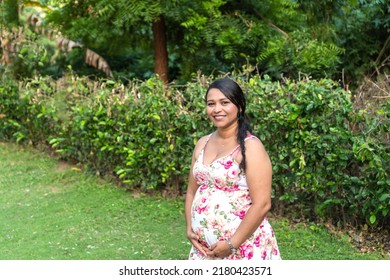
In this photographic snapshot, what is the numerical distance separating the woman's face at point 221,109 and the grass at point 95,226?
2325 mm

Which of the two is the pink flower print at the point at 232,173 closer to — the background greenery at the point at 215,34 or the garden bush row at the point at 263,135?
the garden bush row at the point at 263,135

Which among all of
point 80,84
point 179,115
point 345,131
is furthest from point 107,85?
point 345,131

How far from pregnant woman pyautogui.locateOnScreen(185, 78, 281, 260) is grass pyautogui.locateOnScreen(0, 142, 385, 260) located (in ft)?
6.79

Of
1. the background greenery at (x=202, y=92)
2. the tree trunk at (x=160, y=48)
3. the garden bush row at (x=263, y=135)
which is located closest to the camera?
the garden bush row at (x=263, y=135)

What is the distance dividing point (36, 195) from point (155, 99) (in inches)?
75.0

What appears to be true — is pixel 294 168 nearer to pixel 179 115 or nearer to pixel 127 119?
pixel 179 115

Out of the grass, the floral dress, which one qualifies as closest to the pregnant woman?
the floral dress

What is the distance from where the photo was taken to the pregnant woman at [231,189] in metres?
3.25

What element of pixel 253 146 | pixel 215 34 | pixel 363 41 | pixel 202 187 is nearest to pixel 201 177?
pixel 202 187

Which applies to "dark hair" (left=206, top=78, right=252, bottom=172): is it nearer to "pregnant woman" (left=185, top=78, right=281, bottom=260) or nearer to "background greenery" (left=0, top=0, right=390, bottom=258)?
"pregnant woman" (left=185, top=78, right=281, bottom=260)

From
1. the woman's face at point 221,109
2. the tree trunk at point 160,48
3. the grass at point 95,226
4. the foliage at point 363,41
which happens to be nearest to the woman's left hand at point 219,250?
the woman's face at point 221,109

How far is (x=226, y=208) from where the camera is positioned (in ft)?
→ 10.9

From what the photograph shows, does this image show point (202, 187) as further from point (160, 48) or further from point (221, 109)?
point (160, 48)

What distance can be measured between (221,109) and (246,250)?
0.77 metres
